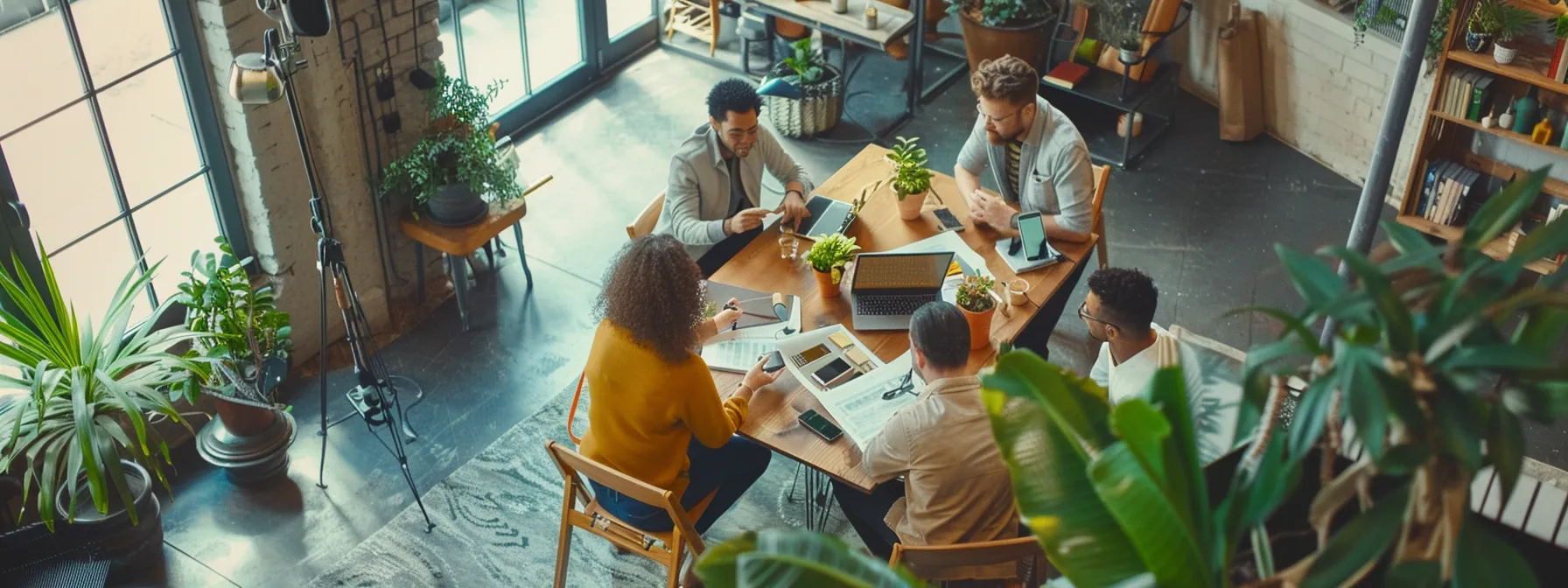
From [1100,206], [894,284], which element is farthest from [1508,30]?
[894,284]

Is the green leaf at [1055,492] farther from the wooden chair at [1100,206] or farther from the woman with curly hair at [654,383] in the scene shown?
the wooden chair at [1100,206]

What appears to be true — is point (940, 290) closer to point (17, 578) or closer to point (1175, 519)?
point (1175, 519)

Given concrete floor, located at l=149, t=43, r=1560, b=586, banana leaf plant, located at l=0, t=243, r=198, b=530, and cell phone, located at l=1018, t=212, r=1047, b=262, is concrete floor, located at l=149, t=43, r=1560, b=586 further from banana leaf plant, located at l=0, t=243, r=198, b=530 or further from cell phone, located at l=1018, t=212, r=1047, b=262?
cell phone, located at l=1018, t=212, r=1047, b=262

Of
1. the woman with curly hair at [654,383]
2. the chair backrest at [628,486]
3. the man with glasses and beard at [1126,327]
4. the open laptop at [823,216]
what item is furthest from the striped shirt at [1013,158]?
the chair backrest at [628,486]

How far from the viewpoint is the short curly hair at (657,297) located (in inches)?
144

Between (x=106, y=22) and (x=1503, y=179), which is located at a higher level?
(x=106, y=22)

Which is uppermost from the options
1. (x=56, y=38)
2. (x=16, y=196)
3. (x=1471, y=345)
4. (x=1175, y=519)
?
(x=1471, y=345)

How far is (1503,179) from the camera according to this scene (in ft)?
19.9

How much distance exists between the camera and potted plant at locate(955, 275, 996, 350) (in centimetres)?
425

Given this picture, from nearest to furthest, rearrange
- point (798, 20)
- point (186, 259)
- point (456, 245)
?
point (186, 259)
point (456, 245)
point (798, 20)

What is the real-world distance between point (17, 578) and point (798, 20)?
14.9ft

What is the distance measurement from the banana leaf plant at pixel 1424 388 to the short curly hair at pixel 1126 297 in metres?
2.15

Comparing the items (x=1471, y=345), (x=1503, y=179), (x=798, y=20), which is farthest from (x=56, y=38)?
(x=1503, y=179)

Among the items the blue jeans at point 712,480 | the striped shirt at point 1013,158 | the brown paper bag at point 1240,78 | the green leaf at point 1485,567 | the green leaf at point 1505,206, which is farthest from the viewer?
the brown paper bag at point 1240,78
